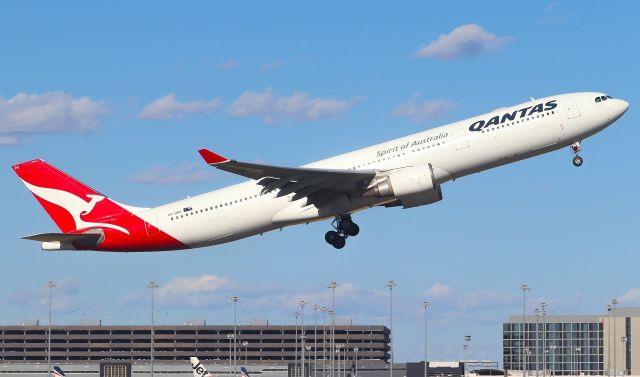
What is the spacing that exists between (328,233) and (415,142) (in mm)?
8633

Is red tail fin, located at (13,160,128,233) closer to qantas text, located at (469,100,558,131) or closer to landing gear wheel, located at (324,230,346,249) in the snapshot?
landing gear wheel, located at (324,230,346,249)

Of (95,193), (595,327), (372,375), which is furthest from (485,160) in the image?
(595,327)

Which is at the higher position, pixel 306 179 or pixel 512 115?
pixel 512 115

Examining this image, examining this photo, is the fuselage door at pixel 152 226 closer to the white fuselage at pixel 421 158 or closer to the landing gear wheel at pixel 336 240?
the white fuselage at pixel 421 158

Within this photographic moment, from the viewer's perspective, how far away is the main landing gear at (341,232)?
68.1 meters

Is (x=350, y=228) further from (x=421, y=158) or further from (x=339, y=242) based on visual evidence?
(x=421, y=158)

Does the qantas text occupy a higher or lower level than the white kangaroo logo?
higher

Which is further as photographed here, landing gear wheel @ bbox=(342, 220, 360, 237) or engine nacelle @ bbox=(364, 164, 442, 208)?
landing gear wheel @ bbox=(342, 220, 360, 237)

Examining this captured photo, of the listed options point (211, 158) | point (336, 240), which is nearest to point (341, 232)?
point (336, 240)

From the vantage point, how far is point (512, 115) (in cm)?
6350

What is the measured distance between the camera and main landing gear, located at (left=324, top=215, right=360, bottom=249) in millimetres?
68125

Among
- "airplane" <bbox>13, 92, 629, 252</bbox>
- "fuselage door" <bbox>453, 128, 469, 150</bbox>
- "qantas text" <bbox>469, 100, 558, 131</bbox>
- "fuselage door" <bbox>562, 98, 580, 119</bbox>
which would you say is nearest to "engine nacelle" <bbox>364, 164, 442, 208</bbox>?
Answer: "airplane" <bbox>13, 92, 629, 252</bbox>

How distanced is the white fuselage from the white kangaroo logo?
410cm

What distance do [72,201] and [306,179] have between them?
16.0 metres
